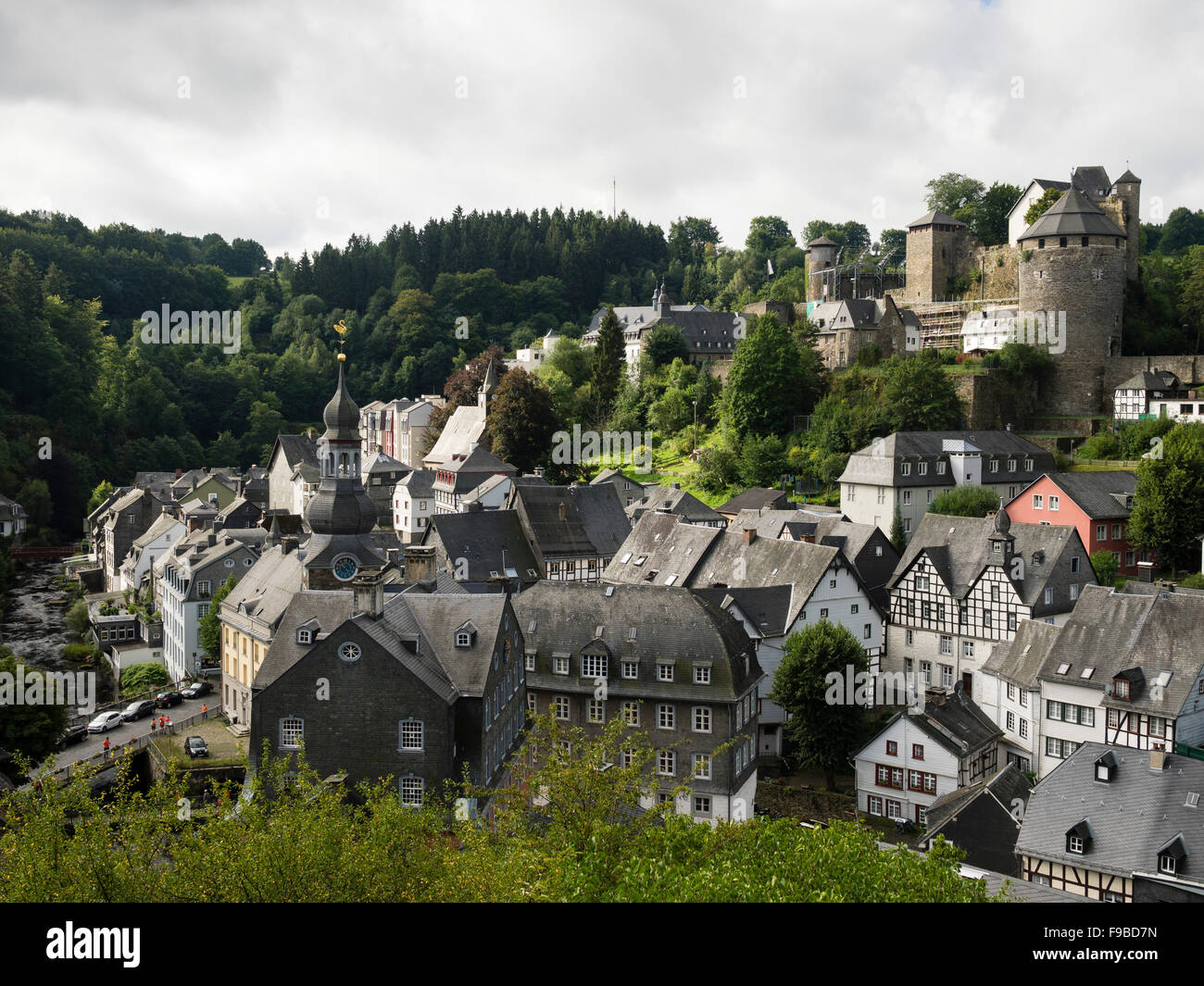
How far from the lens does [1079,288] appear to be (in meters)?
67.4

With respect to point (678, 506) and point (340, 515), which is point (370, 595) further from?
point (678, 506)

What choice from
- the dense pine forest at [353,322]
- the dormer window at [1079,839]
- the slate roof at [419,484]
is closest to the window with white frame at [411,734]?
the dormer window at [1079,839]

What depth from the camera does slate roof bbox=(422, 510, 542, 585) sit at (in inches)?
1934

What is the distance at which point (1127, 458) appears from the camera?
5919cm

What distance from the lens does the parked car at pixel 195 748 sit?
115 feet

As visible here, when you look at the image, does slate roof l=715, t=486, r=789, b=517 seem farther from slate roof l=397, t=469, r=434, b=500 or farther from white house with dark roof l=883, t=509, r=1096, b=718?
slate roof l=397, t=469, r=434, b=500

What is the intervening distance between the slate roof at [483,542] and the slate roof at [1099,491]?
24905 millimetres

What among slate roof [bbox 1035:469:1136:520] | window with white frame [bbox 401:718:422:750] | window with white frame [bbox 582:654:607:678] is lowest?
window with white frame [bbox 401:718:422:750]

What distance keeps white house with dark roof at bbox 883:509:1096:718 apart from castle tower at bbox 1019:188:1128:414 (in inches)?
1134

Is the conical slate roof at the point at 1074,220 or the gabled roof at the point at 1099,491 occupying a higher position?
the conical slate roof at the point at 1074,220

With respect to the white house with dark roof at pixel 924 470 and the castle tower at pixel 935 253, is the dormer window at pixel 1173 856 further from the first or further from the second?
the castle tower at pixel 935 253

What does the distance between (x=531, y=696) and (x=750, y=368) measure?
42372 millimetres

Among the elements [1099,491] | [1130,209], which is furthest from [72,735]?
[1130,209]

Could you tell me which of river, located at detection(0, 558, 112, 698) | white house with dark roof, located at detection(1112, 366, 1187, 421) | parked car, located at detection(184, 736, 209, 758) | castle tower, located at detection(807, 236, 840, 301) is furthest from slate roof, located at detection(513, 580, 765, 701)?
castle tower, located at detection(807, 236, 840, 301)
